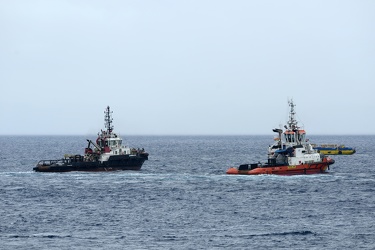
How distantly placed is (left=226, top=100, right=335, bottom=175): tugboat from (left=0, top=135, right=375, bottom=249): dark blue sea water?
2645mm

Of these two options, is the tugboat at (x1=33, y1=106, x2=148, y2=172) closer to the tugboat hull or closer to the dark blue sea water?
the dark blue sea water

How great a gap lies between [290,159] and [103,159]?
29763mm

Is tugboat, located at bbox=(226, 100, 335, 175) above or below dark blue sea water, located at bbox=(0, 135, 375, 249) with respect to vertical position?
above

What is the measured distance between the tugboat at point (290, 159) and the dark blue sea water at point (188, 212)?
2.64m

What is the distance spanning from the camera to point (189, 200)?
78.6 metres

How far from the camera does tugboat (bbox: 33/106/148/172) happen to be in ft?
374

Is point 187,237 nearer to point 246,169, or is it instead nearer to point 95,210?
point 95,210

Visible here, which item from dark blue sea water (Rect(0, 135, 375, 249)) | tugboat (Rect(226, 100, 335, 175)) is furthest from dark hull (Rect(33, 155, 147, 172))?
tugboat (Rect(226, 100, 335, 175))

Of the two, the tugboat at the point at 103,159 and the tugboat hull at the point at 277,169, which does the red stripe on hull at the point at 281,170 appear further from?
the tugboat at the point at 103,159

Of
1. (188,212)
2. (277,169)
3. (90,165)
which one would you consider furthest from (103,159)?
(188,212)

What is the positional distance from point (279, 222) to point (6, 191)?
39.3 meters

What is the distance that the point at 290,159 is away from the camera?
107 meters

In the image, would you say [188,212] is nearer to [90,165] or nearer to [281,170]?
[281,170]

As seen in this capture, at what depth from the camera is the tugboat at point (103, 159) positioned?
114000 mm
